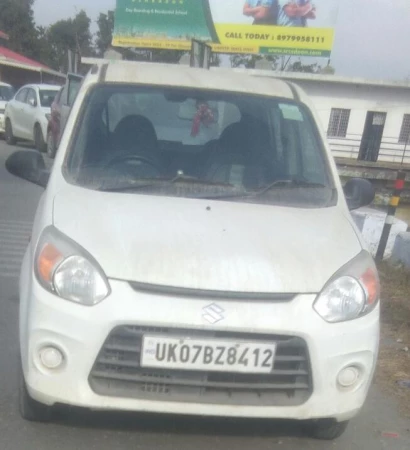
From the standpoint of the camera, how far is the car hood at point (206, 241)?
324cm

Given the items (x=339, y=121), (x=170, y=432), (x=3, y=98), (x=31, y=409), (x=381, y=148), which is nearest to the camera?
(x=31, y=409)

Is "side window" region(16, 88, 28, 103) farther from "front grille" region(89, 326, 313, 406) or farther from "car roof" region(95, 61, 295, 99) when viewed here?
"front grille" region(89, 326, 313, 406)

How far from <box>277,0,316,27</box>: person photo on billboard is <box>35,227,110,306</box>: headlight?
27828 millimetres

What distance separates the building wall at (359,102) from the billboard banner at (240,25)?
275 cm

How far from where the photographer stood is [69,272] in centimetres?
326

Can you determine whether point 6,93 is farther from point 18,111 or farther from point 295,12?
point 295,12

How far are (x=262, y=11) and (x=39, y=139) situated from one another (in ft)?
47.2

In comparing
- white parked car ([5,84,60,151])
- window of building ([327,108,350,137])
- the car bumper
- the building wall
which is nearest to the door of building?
the building wall

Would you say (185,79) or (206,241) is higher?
(185,79)

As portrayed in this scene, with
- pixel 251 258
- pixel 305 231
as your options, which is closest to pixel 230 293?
pixel 251 258

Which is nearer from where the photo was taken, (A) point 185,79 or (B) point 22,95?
(A) point 185,79

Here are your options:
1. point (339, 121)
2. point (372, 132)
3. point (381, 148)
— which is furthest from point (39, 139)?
point (381, 148)

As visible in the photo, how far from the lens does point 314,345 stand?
10.7ft

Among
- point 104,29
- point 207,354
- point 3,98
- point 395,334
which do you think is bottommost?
point 104,29
